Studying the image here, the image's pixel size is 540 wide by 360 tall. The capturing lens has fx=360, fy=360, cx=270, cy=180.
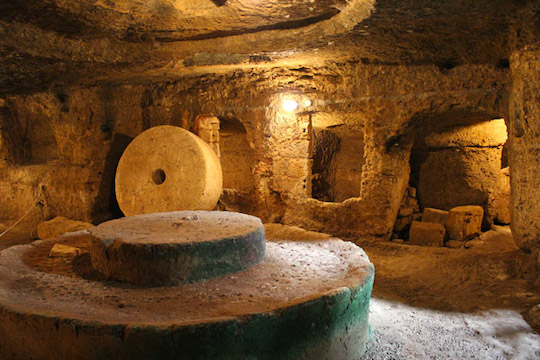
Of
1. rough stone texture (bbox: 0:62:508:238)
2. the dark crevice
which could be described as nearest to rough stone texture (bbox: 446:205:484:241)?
rough stone texture (bbox: 0:62:508:238)

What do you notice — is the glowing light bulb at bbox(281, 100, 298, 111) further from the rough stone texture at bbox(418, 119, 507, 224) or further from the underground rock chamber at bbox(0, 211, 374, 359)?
the underground rock chamber at bbox(0, 211, 374, 359)

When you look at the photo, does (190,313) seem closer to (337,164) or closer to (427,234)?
(427,234)

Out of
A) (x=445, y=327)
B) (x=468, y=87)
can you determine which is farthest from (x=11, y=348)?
(x=468, y=87)

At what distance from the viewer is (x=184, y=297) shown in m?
2.46

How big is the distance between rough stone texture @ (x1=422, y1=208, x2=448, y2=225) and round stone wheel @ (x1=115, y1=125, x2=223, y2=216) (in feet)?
11.0

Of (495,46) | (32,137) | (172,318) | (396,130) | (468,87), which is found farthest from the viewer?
(32,137)

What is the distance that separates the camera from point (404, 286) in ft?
13.7

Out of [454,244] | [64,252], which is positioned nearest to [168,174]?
[64,252]

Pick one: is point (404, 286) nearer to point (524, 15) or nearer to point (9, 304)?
point (524, 15)

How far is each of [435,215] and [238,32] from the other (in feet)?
13.4

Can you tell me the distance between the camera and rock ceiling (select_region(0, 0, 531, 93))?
138 inches

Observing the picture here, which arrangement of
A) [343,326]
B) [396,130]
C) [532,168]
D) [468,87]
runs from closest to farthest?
[343,326]
[532,168]
[468,87]
[396,130]

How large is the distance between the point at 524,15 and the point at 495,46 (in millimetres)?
709

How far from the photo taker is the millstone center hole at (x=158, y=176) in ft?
18.4
